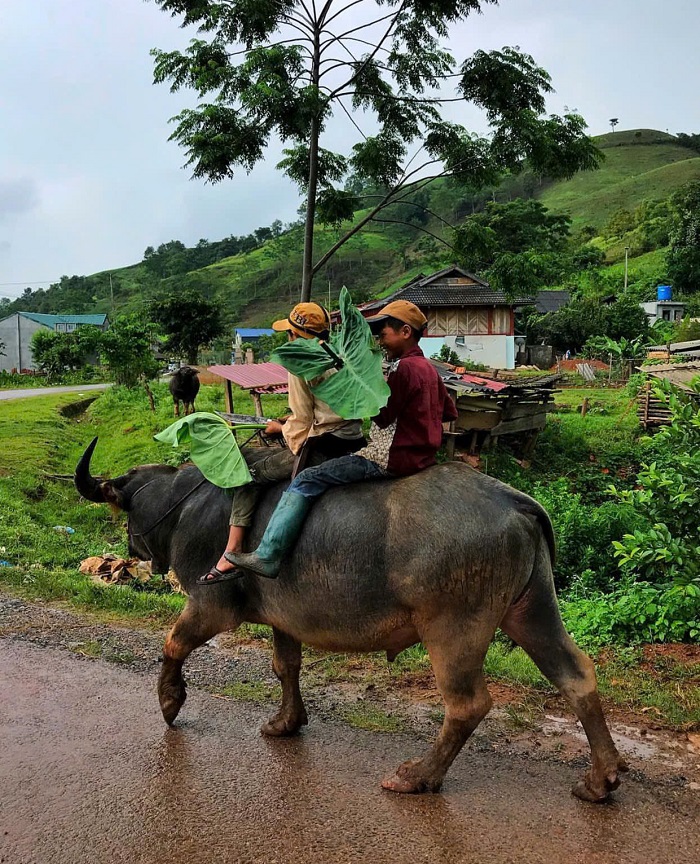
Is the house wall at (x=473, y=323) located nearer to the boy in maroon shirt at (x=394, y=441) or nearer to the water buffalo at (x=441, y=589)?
the boy in maroon shirt at (x=394, y=441)

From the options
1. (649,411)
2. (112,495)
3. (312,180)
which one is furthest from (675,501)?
(649,411)

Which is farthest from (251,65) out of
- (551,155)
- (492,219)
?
(492,219)

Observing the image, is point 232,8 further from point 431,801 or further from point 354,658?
point 431,801

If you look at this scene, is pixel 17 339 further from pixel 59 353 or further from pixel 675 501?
pixel 675 501

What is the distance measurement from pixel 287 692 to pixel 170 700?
2.46 ft

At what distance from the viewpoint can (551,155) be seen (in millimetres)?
12219

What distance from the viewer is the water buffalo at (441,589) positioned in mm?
3510

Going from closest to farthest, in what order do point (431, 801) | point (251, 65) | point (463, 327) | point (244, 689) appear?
point (431, 801) → point (244, 689) → point (251, 65) → point (463, 327)

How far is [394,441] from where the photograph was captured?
3875 millimetres

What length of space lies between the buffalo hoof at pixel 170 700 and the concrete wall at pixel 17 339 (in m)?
70.0

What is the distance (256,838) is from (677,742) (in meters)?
2.46

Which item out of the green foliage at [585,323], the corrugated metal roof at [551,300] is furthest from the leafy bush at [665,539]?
the corrugated metal roof at [551,300]

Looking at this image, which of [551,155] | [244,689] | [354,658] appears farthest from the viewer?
[551,155]

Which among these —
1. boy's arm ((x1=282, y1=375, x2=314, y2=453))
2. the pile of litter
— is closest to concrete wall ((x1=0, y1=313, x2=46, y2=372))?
the pile of litter
